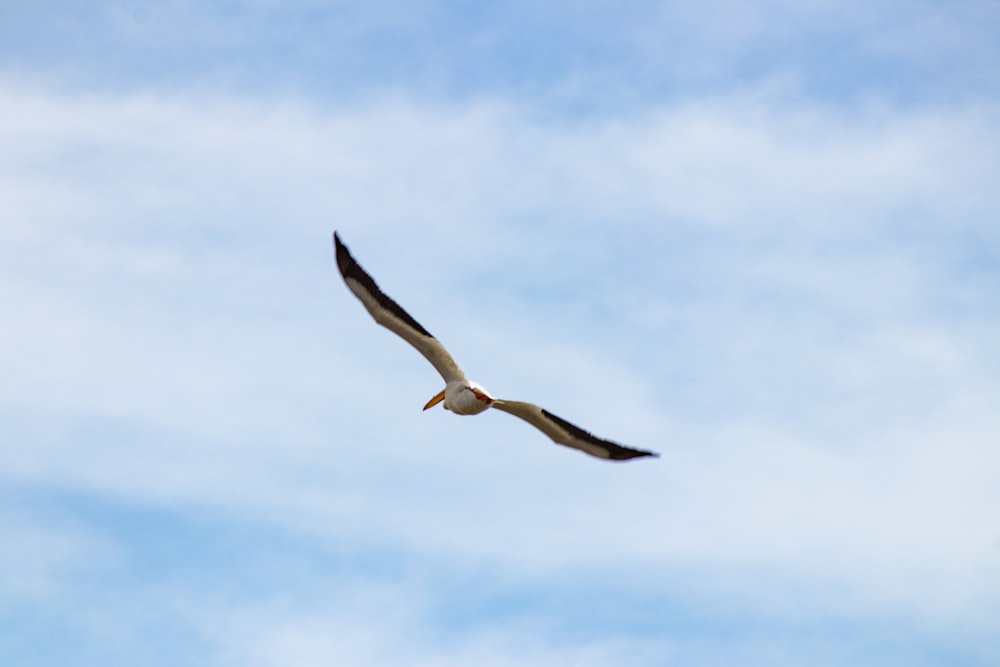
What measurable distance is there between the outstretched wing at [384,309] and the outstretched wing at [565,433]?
2147 mm

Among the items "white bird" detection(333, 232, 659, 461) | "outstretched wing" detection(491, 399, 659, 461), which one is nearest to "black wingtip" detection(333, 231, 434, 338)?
"white bird" detection(333, 232, 659, 461)

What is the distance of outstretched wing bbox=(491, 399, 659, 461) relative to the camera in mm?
36750

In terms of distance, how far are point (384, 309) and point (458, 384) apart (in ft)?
9.23

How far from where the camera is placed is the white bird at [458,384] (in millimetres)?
36906

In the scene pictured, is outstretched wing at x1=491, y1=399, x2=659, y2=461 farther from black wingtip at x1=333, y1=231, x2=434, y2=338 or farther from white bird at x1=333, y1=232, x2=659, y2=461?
black wingtip at x1=333, y1=231, x2=434, y2=338

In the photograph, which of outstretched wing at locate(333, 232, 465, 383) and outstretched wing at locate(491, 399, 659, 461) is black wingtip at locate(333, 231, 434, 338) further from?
outstretched wing at locate(491, 399, 659, 461)

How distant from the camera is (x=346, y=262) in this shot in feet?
122

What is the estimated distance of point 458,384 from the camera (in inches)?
1508

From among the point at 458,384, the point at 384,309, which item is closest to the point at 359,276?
the point at 384,309

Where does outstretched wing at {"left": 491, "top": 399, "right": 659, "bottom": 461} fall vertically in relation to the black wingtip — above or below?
below

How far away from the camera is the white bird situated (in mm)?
36906

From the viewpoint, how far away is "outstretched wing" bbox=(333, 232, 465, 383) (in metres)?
37.1

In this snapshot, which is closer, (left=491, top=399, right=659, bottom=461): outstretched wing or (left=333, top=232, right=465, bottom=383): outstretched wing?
(left=491, top=399, right=659, bottom=461): outstretched wing

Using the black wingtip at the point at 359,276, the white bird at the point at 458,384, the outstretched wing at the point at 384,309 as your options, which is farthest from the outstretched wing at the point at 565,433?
the black wingtip at the point at 359,276
